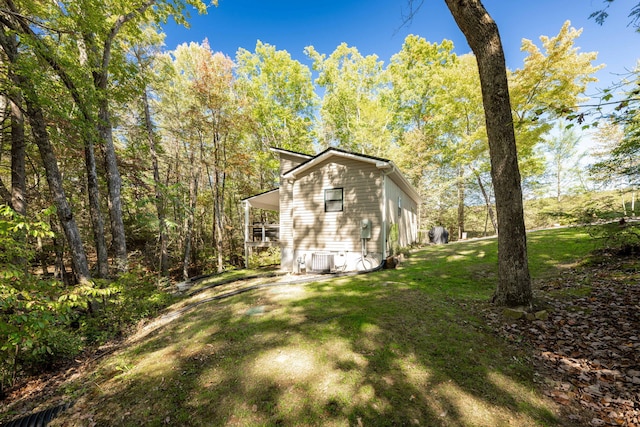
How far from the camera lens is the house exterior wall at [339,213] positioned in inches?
410

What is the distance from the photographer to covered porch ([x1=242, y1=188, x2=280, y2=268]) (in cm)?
1440

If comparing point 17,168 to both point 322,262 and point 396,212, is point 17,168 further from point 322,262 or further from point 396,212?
point 396,212

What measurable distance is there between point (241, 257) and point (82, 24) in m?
16.8

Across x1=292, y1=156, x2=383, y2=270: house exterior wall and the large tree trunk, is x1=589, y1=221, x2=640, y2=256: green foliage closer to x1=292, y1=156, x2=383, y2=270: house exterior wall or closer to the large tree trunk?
the large tree trunk

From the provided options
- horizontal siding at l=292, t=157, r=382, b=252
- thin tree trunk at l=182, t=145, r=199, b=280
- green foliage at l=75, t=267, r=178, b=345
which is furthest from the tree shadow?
thin tree trunk at l=182, t=145, r=199, b=280

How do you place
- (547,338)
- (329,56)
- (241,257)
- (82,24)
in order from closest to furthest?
(547,338)
(82,24)
(241,257)
(329,56)

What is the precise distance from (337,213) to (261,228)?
688 cm

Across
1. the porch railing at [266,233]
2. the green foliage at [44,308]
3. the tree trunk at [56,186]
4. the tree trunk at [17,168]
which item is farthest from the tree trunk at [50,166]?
the porch railing at [266,233]

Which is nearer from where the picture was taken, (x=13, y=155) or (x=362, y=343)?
(x=362, y=343)

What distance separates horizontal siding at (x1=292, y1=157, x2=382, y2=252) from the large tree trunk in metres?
5.82

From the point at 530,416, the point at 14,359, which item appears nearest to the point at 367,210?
the point at 530,416

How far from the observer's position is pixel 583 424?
2.32m

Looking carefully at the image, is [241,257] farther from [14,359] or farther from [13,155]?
[14,359]

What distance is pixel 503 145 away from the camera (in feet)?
14.6
